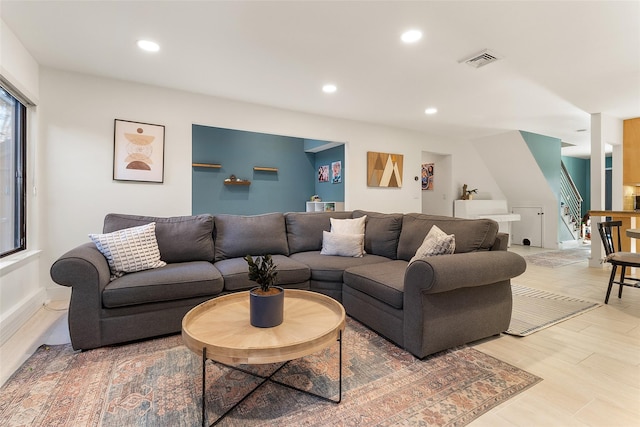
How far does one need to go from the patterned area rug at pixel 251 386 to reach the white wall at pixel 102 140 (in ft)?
5.40

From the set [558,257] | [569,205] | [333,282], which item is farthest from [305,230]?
[569,205]

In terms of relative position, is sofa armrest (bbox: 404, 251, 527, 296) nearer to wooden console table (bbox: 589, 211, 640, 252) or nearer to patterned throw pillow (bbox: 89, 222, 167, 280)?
patterned throw pillow (bbox: 89, 222, 167, 280)

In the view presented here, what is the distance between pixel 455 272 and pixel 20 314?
339 centimetres

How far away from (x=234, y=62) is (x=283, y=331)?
261 cm

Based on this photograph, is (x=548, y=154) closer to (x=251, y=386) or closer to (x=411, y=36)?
(x=411, y=36)

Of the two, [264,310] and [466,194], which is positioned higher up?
[466,194]

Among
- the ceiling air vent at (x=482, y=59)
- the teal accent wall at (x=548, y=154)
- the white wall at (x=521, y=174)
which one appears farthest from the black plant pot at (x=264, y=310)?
the teal accent wall at (x=548, y=154)

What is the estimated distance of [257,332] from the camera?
1.50 meters

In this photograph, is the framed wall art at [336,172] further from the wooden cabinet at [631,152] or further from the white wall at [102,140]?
the wooden cabinet at [631,152]

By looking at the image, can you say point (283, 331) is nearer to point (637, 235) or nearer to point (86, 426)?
point (86, 426)

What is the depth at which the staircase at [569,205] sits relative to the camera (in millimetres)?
7148

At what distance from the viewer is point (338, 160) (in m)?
6.12

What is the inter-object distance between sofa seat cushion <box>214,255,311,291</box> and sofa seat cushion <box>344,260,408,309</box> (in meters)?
0.41

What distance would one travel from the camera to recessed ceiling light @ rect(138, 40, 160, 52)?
8.59 feet
